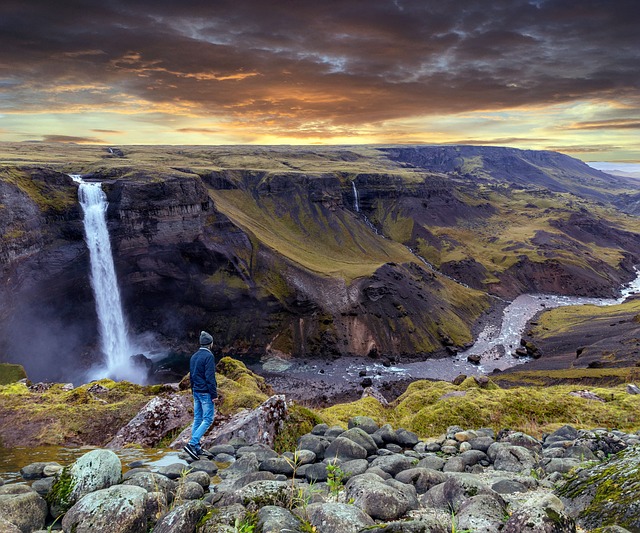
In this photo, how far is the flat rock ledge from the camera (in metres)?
6.09

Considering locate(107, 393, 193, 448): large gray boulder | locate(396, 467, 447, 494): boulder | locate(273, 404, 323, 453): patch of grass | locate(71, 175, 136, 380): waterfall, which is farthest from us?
locate(71, 175, 136, 380): waterfall

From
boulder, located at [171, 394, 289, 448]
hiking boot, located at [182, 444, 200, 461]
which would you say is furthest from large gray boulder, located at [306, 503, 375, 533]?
boulder, located at [171, 394, 289, 448]

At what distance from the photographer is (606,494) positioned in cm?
684

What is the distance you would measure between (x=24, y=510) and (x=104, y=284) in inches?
3183

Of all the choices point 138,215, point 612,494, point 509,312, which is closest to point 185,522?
point 612,494

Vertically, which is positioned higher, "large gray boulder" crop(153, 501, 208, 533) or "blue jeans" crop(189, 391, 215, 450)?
"large gray boulder" crop(153, 501, 208, 533)

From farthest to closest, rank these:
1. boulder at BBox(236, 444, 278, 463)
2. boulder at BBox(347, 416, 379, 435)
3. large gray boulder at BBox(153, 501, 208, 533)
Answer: boulder at BBox(347, 416, 379, 435) → boulder at BBox(236, 444, 278, 463) → large gray boulder at BBox(153, 501, 208, 533)

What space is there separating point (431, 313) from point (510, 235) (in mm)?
103956

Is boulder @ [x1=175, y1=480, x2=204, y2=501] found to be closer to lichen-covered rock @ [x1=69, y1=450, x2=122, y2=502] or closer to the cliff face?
lichen-covered rock @ [x1=69, y1=450, x2=122, y2=502]

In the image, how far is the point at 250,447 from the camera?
12.1m

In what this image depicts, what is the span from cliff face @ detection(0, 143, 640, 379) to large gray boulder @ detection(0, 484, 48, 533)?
220 feet

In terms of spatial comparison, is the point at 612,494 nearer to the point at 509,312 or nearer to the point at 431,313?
the point at 431,313

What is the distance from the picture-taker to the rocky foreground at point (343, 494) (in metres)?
6.11

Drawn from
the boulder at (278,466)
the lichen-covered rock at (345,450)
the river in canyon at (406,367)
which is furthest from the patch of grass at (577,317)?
the boulder at (278,466)
